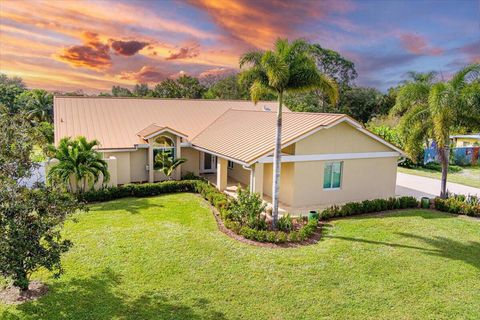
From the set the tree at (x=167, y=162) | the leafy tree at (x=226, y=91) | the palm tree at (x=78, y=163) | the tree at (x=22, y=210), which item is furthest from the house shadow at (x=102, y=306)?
the leafy tree at (x=226, y=91)

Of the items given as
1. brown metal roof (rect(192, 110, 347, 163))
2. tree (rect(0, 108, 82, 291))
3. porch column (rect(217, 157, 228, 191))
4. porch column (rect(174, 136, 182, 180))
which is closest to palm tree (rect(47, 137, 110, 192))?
porch column (rect(174, 136, 182, 180))

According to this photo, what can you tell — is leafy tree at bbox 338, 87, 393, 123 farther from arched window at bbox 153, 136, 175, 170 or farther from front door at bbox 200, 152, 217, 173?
arched window at bbox 153, 136, 175, 170

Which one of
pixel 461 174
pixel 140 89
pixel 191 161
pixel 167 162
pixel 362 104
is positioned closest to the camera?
pixel 167 162

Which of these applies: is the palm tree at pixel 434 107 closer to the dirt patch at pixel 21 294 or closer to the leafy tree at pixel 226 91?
the dirt patch at pixel 21 294

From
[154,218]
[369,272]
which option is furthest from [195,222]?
[369,272]

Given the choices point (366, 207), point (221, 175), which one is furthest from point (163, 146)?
point (366, 207)

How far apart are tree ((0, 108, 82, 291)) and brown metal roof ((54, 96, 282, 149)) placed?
1302cm

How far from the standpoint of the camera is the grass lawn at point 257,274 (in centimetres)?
917

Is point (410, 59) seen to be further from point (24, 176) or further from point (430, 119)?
point (24, 176)

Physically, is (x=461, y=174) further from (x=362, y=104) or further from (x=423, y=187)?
(x=362, y=104)

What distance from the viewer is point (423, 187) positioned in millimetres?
24375

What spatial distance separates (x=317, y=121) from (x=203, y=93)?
6529 cm

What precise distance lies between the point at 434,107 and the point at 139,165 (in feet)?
58.6

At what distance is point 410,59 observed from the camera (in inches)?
1845
